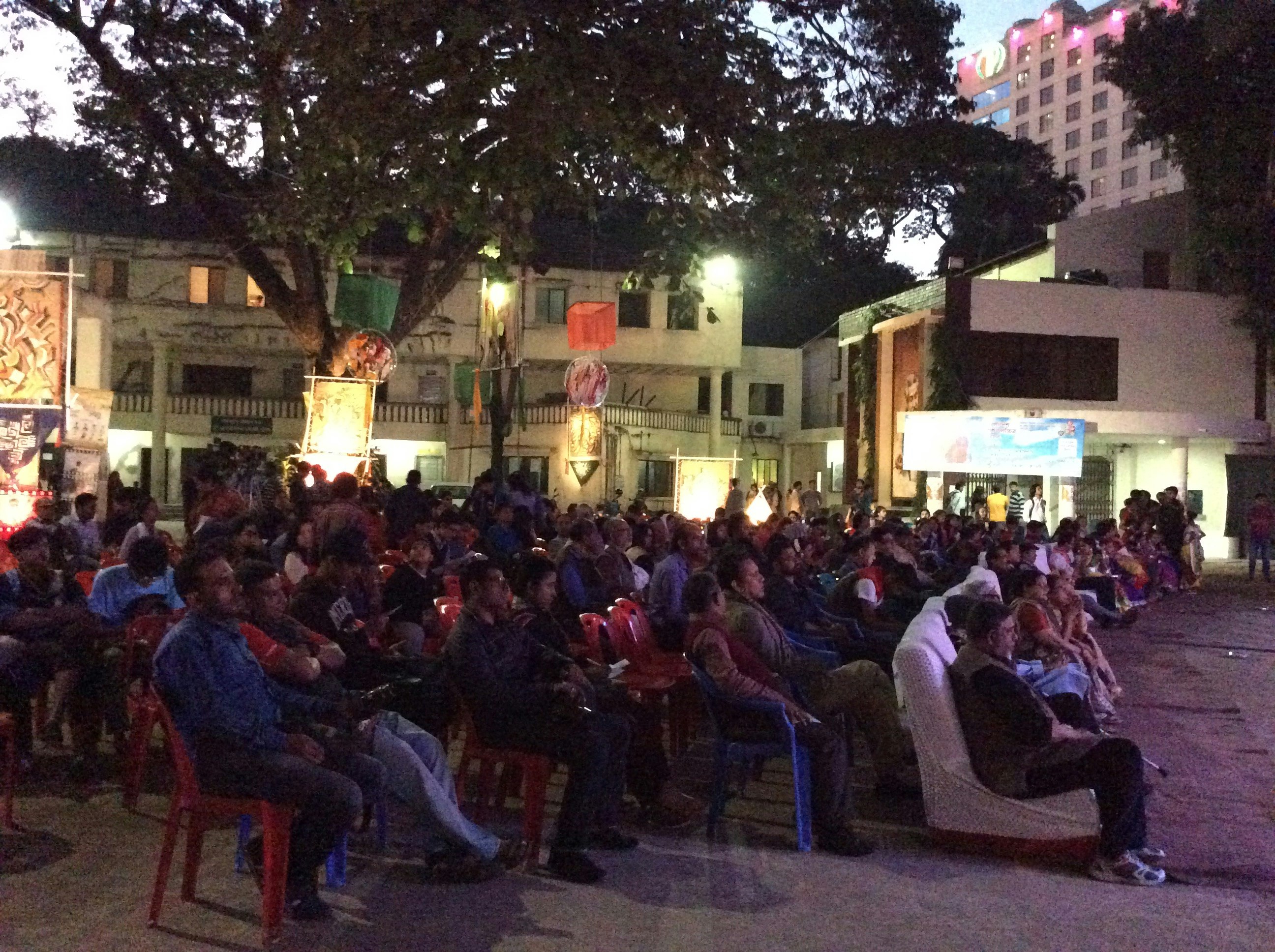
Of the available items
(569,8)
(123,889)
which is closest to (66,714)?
(123,889)

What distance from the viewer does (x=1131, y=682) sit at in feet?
38.1

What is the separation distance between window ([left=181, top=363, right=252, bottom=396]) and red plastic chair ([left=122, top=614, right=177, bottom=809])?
32.1 m

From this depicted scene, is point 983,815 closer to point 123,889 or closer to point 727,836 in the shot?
point 727,836

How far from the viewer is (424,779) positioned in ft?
16.8

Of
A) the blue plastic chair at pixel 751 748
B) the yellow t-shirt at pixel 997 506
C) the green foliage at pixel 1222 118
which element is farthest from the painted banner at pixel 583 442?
the blue plastic chair at pixel 751 748

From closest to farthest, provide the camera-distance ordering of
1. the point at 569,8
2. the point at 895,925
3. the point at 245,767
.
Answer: the point at 245,767, the point at 895,925, the point at 569,8

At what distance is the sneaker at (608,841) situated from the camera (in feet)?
19.2

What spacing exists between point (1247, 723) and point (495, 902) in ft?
22.3

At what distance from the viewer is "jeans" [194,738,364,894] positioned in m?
4.62

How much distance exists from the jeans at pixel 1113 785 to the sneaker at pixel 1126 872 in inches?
1.5

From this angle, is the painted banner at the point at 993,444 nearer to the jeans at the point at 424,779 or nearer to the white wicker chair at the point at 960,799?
the white wicker chair at the point at 960,799

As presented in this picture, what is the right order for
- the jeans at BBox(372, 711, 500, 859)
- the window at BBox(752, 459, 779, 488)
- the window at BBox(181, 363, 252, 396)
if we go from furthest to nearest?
1. the window at BBox(752, 459, 779, 488)
2. the window at BBox(181, 363, 252, 396)
3. the jeans at BBox(372, 711, 500, 859)

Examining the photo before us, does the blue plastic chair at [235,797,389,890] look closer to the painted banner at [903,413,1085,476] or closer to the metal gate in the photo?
the painted banner at [903,413,1085,476]

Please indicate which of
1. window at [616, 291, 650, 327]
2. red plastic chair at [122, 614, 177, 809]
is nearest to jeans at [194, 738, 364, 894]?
red plastic chair at [122, 614, 177, 809]
